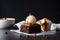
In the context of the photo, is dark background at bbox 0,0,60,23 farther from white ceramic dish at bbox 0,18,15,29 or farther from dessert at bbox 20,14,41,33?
dessert at bbox 20,14,41,33

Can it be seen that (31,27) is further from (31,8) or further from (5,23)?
(31,8)

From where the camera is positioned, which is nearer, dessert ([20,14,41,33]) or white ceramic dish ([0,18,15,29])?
dessert ([20,14,41,33])

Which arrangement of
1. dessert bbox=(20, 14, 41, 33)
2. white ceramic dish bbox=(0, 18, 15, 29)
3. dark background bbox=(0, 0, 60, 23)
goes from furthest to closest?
dark background bbox=(0, 0, 60, 23)
white ceramic dish bbox=(0, 18, 15, 29)
dessert bbox=(20, 14, 41, 33)

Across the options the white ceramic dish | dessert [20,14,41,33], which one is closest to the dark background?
the white ceramic dish

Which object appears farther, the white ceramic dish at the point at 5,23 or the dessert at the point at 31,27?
the white ceramic dish at the point at 5,23

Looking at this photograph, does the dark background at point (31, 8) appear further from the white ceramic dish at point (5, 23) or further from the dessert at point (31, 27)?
the dessert at point (31, 27)

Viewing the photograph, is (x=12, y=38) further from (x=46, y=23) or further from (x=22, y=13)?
(x=22, y=13)

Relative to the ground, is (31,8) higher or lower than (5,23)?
higher

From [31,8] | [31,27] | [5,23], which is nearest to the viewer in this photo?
[31,27]

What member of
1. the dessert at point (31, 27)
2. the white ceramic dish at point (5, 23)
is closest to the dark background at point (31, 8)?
the white ceramic dish at point (5, 23)

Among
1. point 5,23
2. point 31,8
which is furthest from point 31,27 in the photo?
point 31,8
